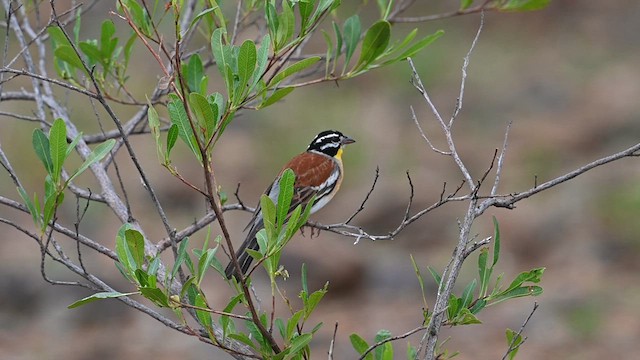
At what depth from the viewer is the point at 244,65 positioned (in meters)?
3.11

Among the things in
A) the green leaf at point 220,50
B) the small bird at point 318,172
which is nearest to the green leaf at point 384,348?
the green leaf at point 220,50

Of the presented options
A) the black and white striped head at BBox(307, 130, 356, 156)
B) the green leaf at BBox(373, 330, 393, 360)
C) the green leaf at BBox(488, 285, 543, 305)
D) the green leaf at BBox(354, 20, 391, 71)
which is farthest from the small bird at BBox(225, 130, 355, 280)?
the green leaf at BBox(488, 285, 543, 305)

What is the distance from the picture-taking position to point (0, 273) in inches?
421

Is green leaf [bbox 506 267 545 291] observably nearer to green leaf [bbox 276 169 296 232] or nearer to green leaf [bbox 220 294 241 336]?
green leaf [bbox 276 169 296 232]

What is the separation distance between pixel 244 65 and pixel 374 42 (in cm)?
97

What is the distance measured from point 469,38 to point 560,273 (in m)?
5.92

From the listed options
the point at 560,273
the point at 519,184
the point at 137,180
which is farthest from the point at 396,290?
the point at 137,180

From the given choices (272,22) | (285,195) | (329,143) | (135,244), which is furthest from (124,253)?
(329,143)

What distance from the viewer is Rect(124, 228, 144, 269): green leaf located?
10.3ft

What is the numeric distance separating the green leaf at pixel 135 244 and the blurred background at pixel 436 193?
599 centimetres

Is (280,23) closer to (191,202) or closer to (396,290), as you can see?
(396,290)

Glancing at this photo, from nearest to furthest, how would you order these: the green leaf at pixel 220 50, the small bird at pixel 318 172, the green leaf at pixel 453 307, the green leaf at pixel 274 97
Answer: the green leaf at pixel 220 50, the green leaf at pixel 453 307, the green leaf at pixel 274 97, the small bird at pixel 318 172

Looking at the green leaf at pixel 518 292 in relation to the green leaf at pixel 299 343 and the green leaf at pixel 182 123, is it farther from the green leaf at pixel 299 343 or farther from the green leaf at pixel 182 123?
the green leaf at pixel 182 123

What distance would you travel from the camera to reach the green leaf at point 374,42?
386cm
